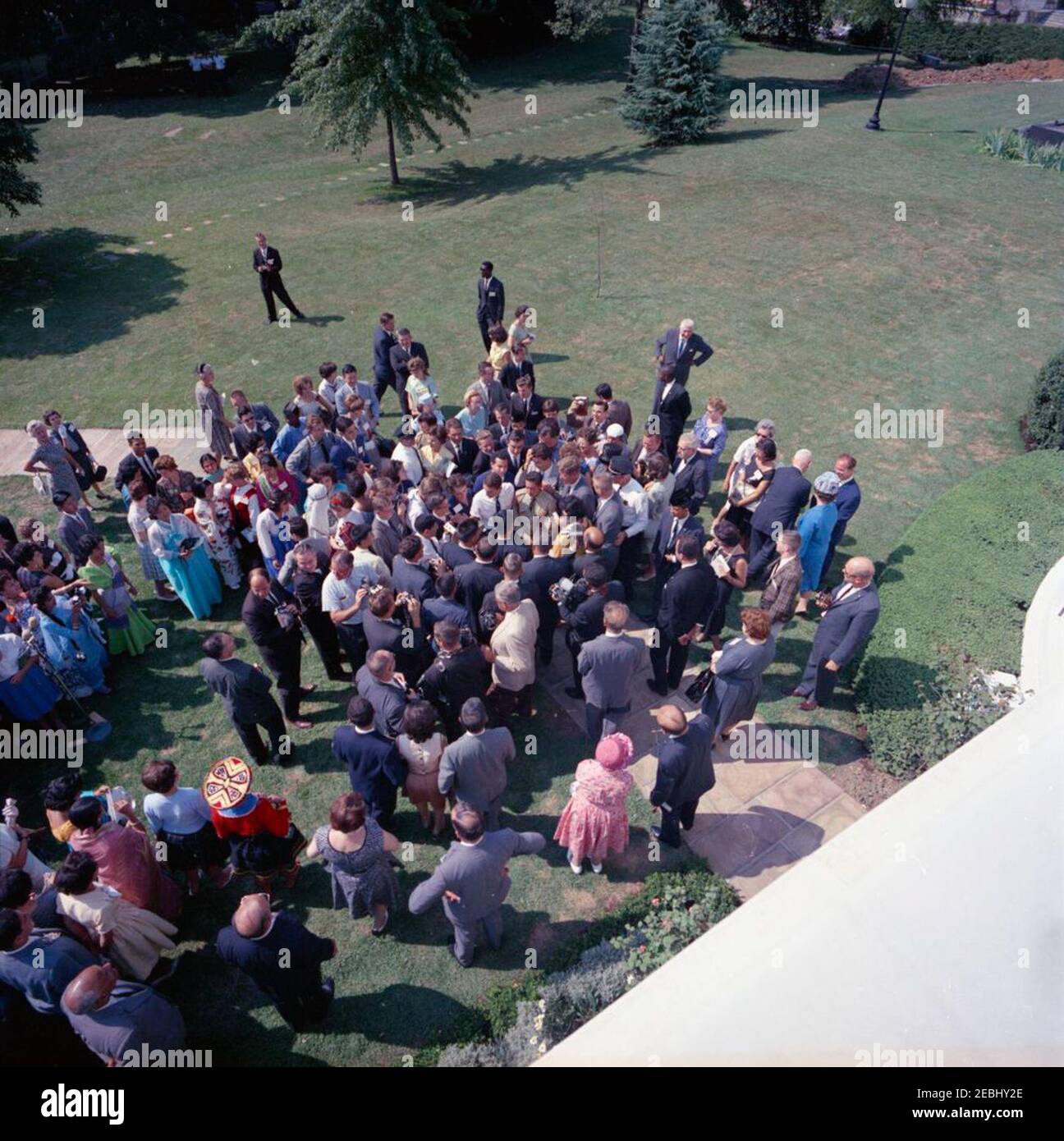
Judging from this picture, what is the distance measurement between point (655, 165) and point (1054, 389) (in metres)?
15.9

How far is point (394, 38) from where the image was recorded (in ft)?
66.1

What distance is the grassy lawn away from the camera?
21.5 ft

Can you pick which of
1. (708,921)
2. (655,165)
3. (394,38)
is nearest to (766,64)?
(655,165)

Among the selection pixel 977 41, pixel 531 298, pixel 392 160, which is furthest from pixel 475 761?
pixel 977 41

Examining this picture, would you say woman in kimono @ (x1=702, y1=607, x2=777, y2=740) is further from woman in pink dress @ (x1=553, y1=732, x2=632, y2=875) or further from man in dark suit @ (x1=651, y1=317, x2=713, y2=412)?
man in dark suit @ (x1=651, y1=317, x2=713, y2=412)

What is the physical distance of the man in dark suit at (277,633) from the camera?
22.4 feet

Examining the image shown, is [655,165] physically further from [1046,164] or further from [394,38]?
[1046,164]

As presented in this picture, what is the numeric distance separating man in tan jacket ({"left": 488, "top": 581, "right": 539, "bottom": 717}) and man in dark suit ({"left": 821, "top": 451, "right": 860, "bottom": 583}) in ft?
12.6

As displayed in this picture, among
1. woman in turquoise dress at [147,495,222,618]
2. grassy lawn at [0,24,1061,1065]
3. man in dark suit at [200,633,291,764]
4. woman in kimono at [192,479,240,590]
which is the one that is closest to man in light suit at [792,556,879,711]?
grassy lawn at [0,24,1061,1065]

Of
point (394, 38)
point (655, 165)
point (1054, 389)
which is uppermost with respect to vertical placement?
point (394, 38)

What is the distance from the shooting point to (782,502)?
832cm

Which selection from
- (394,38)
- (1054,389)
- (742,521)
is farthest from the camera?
(394,38)

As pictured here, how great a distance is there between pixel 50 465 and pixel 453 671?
6.96 metres

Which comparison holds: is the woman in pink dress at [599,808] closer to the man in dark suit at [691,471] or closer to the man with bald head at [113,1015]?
the man with bald head at [113,1015]
